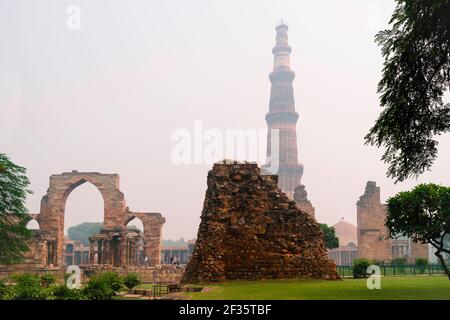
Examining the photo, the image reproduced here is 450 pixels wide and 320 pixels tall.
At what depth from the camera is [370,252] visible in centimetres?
4641

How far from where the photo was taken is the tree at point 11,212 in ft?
91.4

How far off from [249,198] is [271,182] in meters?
1.00

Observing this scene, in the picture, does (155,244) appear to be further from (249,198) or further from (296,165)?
(296,165)

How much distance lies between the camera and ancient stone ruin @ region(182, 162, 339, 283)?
1633cm

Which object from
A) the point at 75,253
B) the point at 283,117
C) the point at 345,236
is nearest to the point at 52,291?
the point at 75,253

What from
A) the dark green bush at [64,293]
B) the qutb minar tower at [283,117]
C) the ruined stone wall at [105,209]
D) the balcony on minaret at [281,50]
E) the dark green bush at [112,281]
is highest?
the balcony on minaret at [281,50]

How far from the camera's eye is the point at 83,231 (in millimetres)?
119375

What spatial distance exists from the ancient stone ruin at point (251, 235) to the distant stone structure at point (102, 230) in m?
21.0

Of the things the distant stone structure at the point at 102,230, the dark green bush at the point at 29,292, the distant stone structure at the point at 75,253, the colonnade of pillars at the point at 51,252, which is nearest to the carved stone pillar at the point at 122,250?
the distant stone structure at the point at 102,230

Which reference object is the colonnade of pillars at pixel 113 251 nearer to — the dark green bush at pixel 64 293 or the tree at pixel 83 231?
the dark green bush at pixel 64 293

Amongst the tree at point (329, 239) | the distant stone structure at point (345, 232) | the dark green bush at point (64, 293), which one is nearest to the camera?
the dark green bush at point (64, 293)

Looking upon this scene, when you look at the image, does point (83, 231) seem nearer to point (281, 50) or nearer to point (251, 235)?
point (281, 50)
